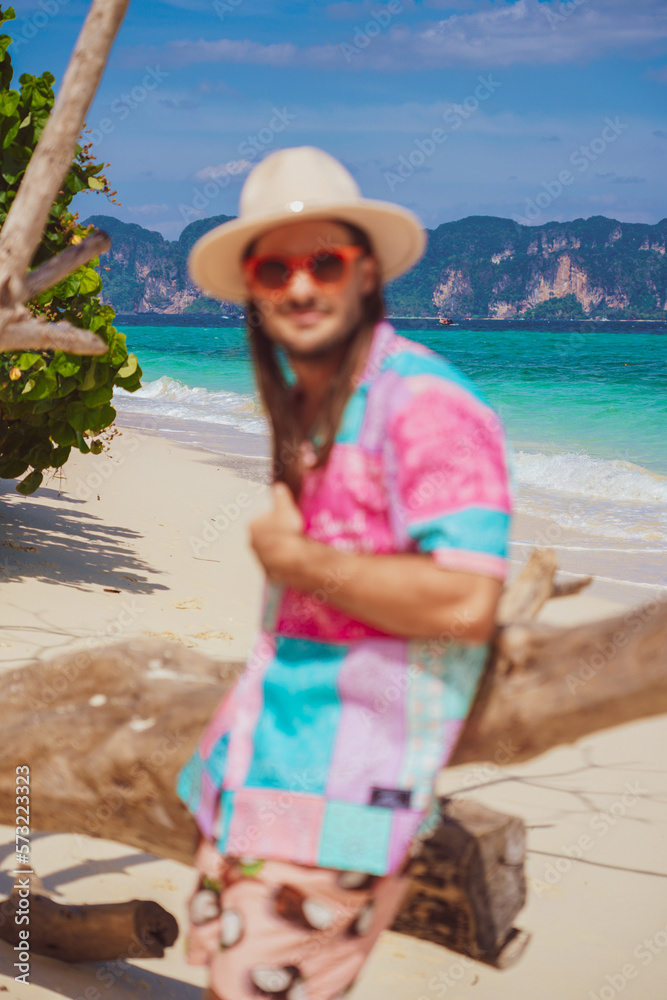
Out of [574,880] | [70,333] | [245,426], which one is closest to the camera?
[70,333]

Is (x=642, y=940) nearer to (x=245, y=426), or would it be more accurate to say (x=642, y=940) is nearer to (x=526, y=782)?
(x=526, y=782)

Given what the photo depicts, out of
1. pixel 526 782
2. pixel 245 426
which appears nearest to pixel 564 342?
pixel 245 426

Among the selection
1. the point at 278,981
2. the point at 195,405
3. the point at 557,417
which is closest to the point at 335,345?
the point at 278,981

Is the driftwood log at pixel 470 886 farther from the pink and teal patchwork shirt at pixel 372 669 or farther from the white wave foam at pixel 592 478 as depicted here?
the white wave foam at pixel 592 478

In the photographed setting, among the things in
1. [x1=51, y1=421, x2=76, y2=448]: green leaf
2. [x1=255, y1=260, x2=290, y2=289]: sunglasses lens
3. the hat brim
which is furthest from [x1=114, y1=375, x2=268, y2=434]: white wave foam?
[x1=255, y1=260, x2=290, y2=289]: sunglasses lens

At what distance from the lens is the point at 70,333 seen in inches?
107

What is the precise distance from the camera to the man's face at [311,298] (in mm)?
1516

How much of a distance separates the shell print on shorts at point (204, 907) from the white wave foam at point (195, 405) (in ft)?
61.5

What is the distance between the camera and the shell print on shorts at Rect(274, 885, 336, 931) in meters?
1.48

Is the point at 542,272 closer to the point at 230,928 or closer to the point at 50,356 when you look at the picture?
the point at 50,356

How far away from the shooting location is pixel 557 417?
25.1 m

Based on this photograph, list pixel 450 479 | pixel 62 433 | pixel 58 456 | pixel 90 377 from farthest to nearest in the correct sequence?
pixel 58 456
pixel 62 433
pixel 90 377
pixel 450 479

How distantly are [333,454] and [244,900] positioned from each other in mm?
749

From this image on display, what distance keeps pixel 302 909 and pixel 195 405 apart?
84.8 feet
